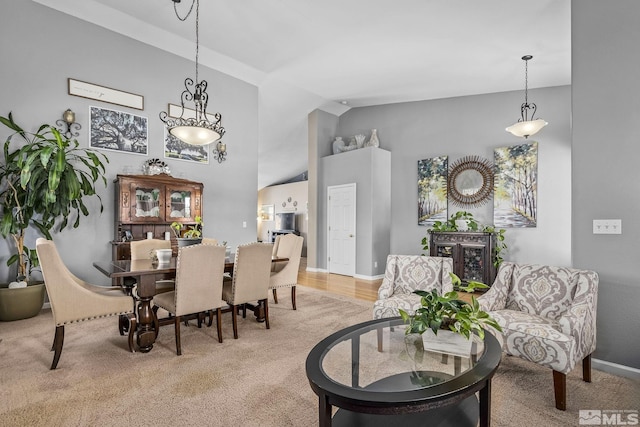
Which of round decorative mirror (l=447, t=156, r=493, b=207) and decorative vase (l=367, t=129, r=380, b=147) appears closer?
round decorative mirror (l=447, t=156, r=493, b=207)

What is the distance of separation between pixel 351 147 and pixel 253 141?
2.13 metres

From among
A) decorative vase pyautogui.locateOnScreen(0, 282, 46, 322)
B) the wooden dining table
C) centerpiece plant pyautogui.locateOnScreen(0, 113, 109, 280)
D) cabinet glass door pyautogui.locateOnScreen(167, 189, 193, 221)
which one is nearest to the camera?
the wooden dining table

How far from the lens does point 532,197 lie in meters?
5.29

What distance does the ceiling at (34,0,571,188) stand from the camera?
3809mm

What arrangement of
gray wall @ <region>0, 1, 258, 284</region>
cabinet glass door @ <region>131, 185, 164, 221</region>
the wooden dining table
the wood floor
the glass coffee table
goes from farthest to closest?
1. the wood floor
2. cabinet glass door @ <region>131, 185, 164, 221</region>
3. gray wall @ <region>0, 1, 258, 284</region>
4. the wooden dining table
5. the glass coffee table

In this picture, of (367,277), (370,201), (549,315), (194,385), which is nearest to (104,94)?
(194,385)

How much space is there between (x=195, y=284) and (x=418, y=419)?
2045mm

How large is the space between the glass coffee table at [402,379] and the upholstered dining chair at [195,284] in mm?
1481

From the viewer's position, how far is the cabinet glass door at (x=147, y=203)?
4555 mm

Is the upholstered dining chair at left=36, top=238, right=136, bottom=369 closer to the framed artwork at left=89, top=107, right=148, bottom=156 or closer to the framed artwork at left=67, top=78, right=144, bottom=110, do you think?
the framed artwork at left=89, top=107, right=148, bottom=156

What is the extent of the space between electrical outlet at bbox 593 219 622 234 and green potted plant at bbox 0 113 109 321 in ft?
15.9

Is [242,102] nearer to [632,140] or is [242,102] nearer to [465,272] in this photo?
[465,272]

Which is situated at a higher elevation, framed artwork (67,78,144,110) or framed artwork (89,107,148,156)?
framed artwork (67,78,144,110)

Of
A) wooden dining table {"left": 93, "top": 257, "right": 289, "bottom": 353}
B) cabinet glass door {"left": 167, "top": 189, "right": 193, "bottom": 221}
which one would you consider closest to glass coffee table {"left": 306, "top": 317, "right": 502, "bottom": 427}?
wooden dining table {"left": 93, "top": 257, "right": 289, "bottom": 353}
